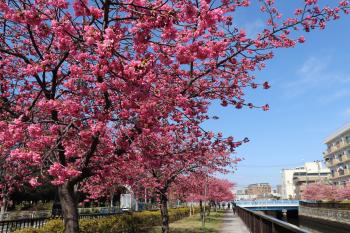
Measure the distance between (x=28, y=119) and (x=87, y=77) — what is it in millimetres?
1736

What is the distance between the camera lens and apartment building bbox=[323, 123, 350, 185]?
79269 mm

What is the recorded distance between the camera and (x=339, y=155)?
85.1 m

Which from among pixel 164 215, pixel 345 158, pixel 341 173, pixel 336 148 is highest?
pixel 336 148

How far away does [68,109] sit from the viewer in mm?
7410

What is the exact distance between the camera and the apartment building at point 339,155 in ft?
260

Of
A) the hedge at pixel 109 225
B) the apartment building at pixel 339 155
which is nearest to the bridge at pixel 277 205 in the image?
the apartment building at pixel 339 155

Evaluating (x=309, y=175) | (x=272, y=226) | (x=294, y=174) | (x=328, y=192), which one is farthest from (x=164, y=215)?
(x=294, y=174)

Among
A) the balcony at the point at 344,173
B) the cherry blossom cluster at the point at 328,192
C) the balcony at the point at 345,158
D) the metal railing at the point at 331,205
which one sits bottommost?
the metal railing at the point at 331,205

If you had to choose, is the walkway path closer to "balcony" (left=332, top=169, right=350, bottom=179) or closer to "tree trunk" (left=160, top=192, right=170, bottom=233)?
"tree trunk" (left=160, top=192, right=170, bottom=233)

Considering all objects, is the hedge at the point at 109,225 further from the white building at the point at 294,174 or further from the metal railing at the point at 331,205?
the white building at the point at 294,174

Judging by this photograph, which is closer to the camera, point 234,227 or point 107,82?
point 107,82

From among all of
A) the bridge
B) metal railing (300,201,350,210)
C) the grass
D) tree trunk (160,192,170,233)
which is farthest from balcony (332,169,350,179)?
tree trunk (160,192,170,233)

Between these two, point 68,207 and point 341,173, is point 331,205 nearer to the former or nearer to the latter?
point 341,173

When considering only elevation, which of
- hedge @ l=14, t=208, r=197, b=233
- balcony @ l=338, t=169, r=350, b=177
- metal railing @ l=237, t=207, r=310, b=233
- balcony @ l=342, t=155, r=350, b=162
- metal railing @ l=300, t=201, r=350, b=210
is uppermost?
balcony @ l=342, t=155, r=350, b=162
